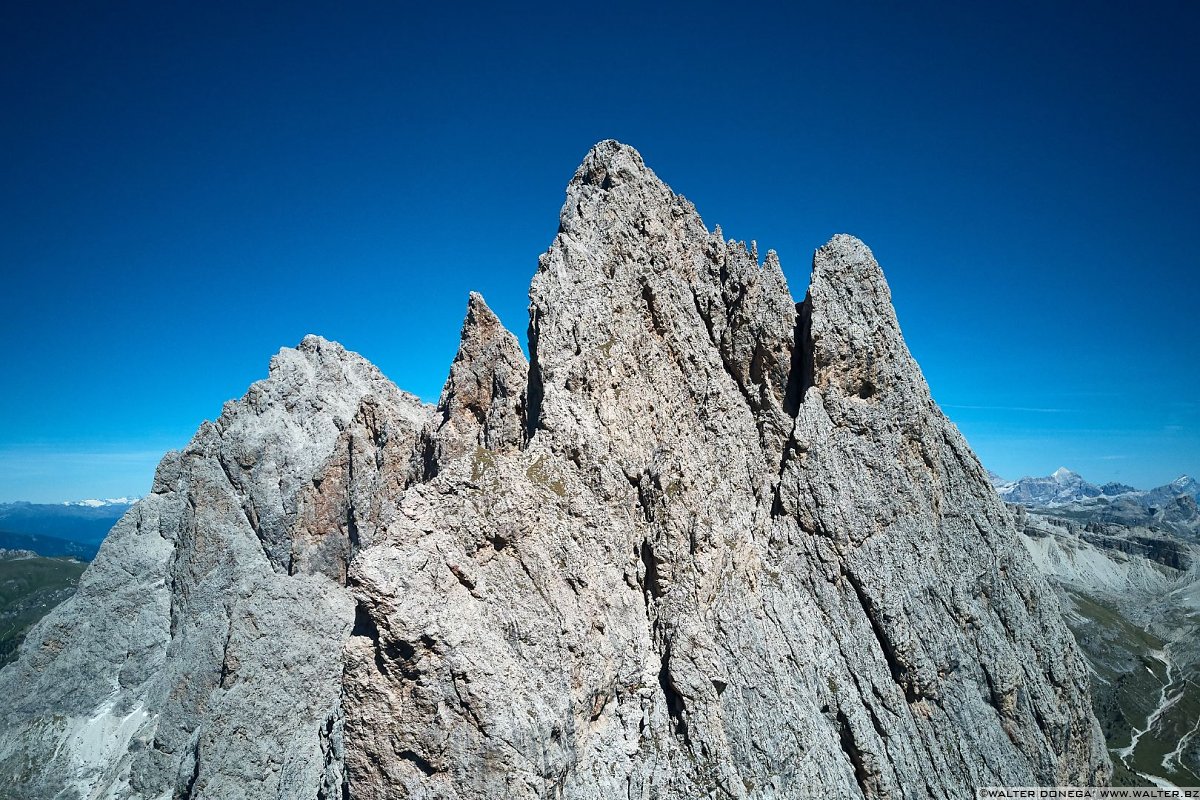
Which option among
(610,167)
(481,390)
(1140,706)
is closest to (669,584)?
(481,390)

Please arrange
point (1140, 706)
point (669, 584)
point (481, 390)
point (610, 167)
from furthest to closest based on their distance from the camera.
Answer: point (1140, 706)
point (481, 390)
point (610, 167)
point (669, 584)

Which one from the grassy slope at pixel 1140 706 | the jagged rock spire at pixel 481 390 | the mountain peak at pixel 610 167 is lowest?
the grassy slope at pixel 1140 706

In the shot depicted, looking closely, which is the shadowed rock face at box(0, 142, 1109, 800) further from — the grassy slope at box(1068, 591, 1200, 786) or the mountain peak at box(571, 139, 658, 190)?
the grassy slope at box(1068, 591, 1200, 786)

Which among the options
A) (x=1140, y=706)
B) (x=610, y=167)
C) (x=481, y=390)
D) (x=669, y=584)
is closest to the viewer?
(x=669, y=584)

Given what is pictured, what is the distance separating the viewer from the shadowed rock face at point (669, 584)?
955 inches

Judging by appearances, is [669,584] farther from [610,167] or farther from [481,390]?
[610,167]

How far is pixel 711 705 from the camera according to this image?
86.4 ft

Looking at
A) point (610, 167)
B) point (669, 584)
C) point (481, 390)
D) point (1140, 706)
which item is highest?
point (610, 167)

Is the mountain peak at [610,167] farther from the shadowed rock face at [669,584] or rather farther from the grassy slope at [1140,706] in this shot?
the grassy slope at [1140,706]

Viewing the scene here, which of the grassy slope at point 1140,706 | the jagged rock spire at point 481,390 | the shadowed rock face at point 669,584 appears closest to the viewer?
the shadowed rock face at point 669,584

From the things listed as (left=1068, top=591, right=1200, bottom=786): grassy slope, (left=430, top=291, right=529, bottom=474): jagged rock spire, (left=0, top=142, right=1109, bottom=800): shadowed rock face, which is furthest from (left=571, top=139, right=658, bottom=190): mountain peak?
(left=1068, top=591, right=1200, bottom=786): grassy slope

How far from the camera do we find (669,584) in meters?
28.3

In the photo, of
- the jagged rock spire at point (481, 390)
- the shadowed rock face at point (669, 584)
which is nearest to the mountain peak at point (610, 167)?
the shadowed rock face at point (669, 584)

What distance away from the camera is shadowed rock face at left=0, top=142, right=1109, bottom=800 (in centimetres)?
2425
